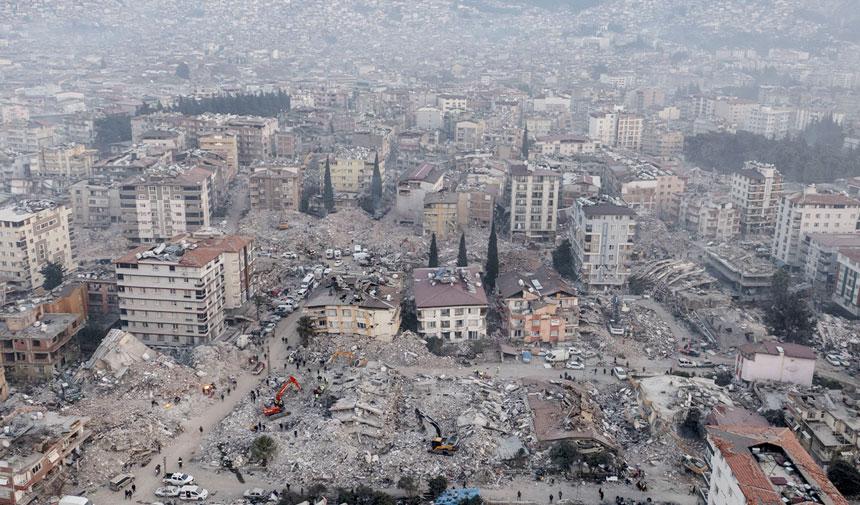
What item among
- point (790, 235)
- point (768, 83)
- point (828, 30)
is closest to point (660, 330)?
point (790, 235)

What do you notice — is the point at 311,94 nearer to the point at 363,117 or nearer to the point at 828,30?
the point at 363,117

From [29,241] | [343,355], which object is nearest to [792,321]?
[343,355]

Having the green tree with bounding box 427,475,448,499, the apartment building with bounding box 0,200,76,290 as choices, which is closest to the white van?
the green tree with bounding box 427,475,448,499

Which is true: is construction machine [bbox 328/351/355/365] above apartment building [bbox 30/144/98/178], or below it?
below

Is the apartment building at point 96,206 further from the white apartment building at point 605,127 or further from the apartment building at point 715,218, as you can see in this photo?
the white apartment building at point 605,127

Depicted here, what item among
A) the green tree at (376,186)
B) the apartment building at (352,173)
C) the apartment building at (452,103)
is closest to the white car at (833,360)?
the green tree at (376,186)

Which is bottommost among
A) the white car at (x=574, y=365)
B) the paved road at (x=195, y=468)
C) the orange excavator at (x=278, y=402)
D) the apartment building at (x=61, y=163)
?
the paved road at (x=195, y=468)

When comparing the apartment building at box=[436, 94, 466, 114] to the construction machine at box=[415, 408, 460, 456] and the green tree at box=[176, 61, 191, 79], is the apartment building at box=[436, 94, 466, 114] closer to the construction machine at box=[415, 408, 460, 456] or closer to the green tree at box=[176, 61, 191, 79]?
the green tree at box=[176, 61, 191, 79]
